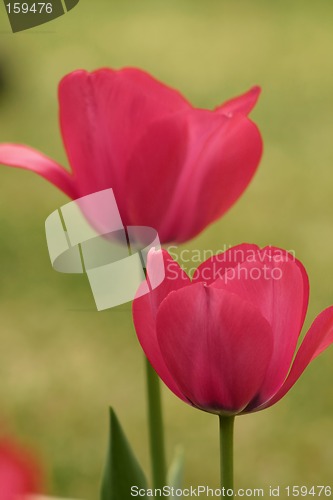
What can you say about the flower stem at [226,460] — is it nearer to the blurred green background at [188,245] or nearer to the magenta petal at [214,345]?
the magenta petal at [214,345]

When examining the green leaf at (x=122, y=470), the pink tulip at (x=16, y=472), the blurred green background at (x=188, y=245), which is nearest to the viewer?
the pink tulip at (x=16, y=472)

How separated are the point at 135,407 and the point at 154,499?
1.56 feet

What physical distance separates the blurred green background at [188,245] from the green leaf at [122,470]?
0.33 m

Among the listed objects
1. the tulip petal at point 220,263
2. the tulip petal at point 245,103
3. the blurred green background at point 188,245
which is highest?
the tulip petal at point 245,103

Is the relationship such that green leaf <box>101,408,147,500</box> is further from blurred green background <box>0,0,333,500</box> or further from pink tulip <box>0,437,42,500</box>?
blurred green background <box>0,0,333,500</box>

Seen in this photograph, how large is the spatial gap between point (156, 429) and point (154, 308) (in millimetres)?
82

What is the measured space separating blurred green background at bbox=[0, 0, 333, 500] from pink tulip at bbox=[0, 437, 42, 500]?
0.39 m

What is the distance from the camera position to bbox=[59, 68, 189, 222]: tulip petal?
12.3 inches

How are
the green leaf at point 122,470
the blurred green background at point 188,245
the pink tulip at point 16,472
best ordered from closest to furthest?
the pink tulip at point 16,472 → the green leaf at point 122,470 → the blurred green background at point 188,245

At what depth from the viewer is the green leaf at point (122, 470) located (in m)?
0.30

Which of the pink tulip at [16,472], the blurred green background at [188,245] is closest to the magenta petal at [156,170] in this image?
the pink tulip at [16,472]

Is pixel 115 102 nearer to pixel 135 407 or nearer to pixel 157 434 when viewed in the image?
pixel 157 434

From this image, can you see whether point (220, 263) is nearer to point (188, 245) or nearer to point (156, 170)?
point (156, 170)

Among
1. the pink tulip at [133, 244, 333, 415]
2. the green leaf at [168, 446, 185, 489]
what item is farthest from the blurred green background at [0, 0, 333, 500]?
the pink tulip at [133, 244, 333, 415]
